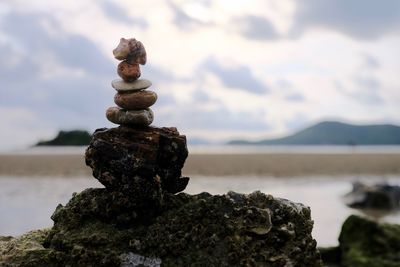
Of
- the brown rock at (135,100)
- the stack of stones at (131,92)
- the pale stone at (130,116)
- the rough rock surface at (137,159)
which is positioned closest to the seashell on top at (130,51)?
the stack of stones at (131,92)

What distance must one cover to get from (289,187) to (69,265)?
23556 mm

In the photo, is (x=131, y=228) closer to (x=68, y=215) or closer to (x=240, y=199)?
(x=68, y=215)

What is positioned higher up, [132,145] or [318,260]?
[132,145]

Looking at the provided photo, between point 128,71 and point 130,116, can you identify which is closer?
point 130,116

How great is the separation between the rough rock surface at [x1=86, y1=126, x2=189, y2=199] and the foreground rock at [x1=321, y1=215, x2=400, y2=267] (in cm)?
673

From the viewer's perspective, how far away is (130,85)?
281 inches

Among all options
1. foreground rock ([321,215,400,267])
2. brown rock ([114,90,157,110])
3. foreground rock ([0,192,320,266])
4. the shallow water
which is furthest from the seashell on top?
the shallow water

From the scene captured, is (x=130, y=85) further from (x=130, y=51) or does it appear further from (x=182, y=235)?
(x=182, y=235)

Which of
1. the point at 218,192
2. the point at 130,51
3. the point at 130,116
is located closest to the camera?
the point at 130,116

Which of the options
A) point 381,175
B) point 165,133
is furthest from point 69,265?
point 381,175

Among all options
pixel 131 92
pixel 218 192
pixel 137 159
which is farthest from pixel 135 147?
pixel 218 192

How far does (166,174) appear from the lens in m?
7.16

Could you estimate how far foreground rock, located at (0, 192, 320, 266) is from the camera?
664 cm

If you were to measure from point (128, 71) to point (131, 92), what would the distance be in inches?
9.8
